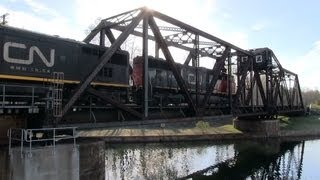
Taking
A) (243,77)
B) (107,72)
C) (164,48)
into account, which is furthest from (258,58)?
(107,72)

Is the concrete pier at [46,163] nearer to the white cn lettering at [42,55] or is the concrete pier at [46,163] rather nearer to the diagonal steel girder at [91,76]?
the diagonal steel girder at [91,76]

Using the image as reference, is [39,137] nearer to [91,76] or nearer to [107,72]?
[91,76]

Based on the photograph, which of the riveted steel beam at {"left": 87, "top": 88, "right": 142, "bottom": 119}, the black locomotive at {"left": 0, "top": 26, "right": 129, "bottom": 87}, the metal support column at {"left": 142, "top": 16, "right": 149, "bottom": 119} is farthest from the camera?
the metal support column at {"left": 142, "top": 16, "right": 149, "bottom": 119}

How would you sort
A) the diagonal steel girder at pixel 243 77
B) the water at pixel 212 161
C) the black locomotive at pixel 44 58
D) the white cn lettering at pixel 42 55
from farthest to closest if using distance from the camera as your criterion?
the diagonal steel girder at pixel 243 77 → the water at pixel 212 161 → the white cn lettering at pixel 42 55 → the black locomotive at pixel 44 58

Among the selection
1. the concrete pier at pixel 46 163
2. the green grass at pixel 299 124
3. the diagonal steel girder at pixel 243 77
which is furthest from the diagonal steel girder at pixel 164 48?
the green grass at pixel 299 124

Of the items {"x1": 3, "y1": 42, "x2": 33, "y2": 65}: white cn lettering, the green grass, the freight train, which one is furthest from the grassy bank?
{"x1": 3, "y1": 42, "x2": 33, "y2": 65}: white cn lettering

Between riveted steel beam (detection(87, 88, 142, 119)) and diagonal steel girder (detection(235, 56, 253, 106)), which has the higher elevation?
diagonal steel girder (detection(235, 56, 253, 106))

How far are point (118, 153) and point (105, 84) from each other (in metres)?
16.0

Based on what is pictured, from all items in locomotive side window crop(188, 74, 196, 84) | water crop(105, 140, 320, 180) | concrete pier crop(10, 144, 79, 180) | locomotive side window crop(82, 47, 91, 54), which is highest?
locomotive side window crop(82, 47, 91, 54)

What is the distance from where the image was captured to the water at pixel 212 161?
104 feet

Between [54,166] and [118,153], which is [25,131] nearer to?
[54,166]

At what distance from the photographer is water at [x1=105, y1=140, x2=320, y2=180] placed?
31.8 metres

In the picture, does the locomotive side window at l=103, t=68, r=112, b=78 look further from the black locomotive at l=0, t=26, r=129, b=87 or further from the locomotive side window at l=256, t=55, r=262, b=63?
the locomotive side window at l=256, t=55, r=262, b=63

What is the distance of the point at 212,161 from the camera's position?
38406 mm
